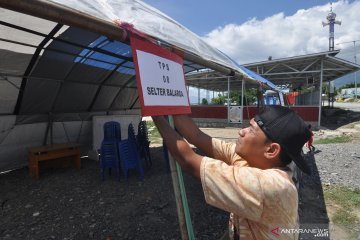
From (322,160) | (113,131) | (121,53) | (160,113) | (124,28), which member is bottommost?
(322,160)

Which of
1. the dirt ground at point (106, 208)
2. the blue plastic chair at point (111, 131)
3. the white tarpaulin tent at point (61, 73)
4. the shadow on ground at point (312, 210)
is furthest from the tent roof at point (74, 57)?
the shadow on ground at point (312, 210)

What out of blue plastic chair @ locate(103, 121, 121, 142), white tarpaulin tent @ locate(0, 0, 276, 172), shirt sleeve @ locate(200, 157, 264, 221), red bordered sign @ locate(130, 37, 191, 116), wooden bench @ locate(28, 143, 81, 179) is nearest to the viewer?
shirt sleeve @ locate(200, 157, 264, 221)

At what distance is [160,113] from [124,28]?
692 mm

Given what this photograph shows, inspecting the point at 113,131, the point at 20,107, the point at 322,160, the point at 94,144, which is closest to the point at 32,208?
the point at 113,131

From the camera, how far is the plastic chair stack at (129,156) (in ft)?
20.7

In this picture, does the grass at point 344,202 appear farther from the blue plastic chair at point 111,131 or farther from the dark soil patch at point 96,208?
the blue plastic chair at point 111,131

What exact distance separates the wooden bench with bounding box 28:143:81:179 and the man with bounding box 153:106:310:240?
592cm

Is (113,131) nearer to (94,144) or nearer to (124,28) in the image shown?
(94,144)

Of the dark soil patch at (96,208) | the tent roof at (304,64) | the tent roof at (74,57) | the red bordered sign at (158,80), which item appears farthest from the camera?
the tent roof at (304,64)

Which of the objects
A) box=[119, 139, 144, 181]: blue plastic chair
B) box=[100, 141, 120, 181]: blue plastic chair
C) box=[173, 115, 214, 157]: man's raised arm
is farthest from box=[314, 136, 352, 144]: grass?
box=[173, 115, 214, 157]: man's raised arm

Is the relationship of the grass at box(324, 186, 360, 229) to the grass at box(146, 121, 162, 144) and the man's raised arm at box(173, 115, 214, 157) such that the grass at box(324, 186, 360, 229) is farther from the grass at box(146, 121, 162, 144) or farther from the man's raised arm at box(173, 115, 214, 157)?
the grass at box(146, 121, 162, 144)

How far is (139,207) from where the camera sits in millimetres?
4836

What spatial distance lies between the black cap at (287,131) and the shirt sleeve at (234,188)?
238 millimetres

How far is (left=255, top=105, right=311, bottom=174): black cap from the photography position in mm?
1507
